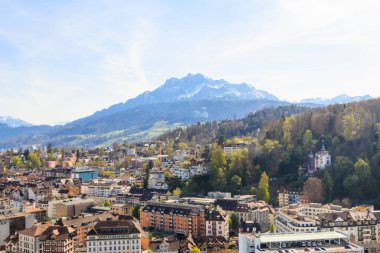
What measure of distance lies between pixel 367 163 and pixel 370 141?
241 inches

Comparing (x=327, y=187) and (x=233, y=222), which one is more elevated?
(x=327, y=187)

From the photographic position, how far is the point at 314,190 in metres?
51.3

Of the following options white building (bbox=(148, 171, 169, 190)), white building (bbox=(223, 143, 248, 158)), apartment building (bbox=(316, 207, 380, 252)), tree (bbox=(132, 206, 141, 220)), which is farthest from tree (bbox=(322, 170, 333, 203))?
white building (bbox=(223, 143, 248, 158))

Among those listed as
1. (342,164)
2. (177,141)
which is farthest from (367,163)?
(177,141)

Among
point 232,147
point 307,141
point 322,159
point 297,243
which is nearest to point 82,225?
point 297,243

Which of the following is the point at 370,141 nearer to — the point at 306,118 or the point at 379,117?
the point at 379,117

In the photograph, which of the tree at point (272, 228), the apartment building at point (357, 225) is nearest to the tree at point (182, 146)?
the tree at point (272, 228)

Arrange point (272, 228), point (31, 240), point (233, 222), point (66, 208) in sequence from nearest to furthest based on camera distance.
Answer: point (31, 240)
point (272, 228)
point (233, 222)
point (66, 208)

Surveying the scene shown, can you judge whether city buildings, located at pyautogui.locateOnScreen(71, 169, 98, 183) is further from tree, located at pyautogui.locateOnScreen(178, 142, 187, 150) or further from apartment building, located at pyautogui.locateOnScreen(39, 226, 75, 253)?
apartment building, located at pyautogui.locateOnScreen(39, 226, 75, 253)

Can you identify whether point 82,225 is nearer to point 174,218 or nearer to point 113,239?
point 113,239

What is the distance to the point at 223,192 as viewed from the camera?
57.7m

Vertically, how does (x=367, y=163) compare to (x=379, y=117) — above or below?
below

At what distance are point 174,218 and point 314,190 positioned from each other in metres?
15.1

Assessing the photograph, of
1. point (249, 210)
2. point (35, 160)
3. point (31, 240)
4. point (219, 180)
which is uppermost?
Answer: point (35, 160)
